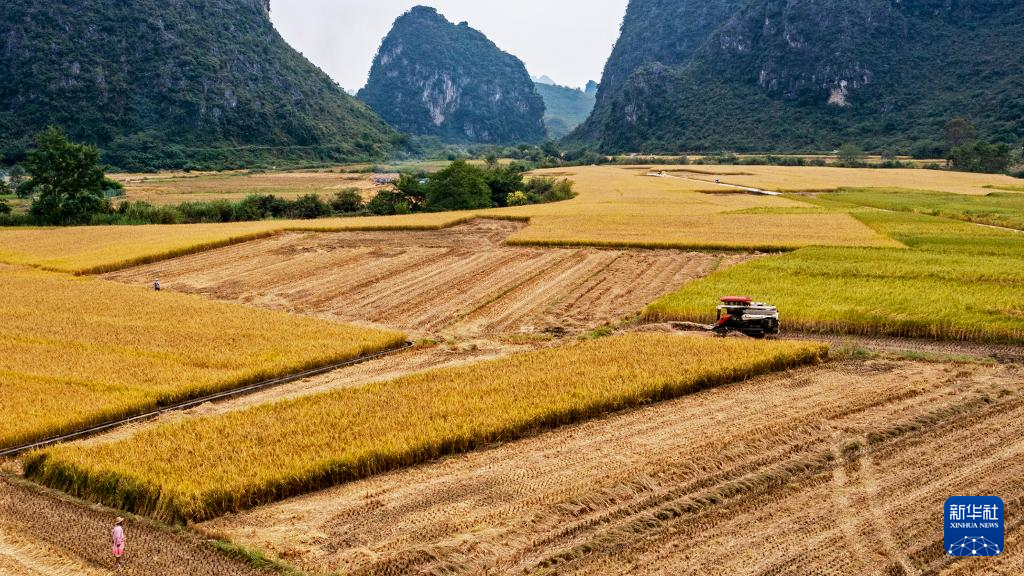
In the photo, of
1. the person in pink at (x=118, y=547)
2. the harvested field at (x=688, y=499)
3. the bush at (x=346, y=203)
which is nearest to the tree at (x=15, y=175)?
the bush at (x=346, y=203)

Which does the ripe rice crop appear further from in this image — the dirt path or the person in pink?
the person in pink

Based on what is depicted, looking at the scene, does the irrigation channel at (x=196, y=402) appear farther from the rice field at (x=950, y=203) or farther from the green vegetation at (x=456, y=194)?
the green vegetation at (x=456, y=194)

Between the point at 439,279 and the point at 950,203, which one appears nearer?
the point at 439,279

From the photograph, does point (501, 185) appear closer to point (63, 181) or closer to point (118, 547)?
point (63, 181)

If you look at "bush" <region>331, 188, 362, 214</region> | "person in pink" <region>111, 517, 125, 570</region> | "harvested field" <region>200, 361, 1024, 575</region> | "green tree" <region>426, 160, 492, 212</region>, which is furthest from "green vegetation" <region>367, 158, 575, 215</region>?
"person in pink" <region>111, 517, 125, 570</region>

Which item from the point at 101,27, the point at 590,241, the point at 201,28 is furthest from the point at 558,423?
the point at 201,28

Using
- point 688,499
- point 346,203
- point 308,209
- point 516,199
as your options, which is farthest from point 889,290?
point 346,203
